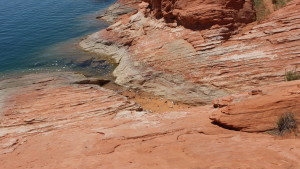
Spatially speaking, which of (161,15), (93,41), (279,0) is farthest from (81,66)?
(279,0)

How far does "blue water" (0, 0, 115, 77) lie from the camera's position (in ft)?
71.5

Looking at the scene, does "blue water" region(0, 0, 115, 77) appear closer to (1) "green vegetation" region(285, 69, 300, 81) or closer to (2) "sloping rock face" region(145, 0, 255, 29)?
(2) "sloping rock face" region(145, 0, 255, 29)

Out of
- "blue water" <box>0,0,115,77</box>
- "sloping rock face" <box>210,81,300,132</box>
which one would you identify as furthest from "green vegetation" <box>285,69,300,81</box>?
"blue water" <box>0,0,115,77</box>

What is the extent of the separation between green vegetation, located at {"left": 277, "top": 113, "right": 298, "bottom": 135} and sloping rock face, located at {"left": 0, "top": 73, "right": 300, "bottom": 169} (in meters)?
0.42

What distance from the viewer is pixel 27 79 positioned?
17594 mm

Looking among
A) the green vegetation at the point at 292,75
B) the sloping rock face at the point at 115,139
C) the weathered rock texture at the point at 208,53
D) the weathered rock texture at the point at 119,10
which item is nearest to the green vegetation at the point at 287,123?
the sloping rock face at the point at 115,139

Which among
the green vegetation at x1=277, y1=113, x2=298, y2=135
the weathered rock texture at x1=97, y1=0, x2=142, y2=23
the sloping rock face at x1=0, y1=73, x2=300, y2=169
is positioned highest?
the weathered rock texture at x1=97, y1=0, x2=142, y2=23

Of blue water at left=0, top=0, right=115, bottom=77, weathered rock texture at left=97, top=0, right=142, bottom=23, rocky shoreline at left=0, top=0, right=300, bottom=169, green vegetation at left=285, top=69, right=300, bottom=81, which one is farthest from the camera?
weathered rock texture at left=97, top=0, right=142, bottom=23

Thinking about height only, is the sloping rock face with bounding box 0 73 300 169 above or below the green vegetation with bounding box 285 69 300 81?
below

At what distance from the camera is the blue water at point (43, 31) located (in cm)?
2178

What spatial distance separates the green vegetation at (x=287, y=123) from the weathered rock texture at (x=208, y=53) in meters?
5.34

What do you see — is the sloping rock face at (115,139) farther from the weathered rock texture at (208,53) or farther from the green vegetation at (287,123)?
the weathered rock texture at (208,53)

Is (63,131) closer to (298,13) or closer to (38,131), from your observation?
(38,131)

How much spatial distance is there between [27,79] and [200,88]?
36.5 feet
